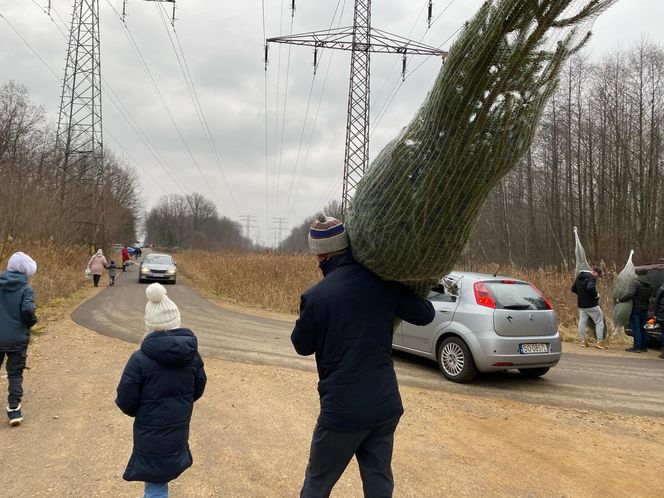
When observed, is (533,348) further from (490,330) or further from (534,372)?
(534,372)

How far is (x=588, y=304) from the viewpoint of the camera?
34.2 ft

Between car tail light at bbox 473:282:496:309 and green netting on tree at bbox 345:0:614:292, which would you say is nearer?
green netting on tree at bbox 345:0:614:292

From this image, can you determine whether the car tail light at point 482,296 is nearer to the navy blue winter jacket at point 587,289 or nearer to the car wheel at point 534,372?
the car wheel at point 534,372

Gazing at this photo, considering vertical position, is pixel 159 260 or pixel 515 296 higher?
pixel 515 296

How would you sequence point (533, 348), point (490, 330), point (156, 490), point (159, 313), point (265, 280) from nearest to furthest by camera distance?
point (156, 490) → point (159, 313) → point (490, 330) → point (533, 348) → point (265, 280)

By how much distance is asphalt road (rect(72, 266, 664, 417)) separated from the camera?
643 cm

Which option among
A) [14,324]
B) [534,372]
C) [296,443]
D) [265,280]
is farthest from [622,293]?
[265,280]

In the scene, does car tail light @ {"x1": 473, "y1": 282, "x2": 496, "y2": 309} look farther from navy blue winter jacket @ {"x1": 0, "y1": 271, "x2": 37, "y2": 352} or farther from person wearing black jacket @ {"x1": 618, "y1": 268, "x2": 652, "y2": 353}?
navy blue winter jacket @ {"x1": 0, "y1": 271, "x2": 37, "y2": 352}

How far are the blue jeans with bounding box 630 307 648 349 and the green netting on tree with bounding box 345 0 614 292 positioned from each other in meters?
10.2

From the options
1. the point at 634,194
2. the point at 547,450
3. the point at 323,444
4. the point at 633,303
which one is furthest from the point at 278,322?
the point at 634,194

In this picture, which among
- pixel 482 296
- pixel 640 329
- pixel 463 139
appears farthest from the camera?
pixel 640 329

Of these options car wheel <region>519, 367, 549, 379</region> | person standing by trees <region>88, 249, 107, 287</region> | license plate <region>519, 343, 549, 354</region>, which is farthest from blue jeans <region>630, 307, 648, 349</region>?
person standing by trees <region>88, 249, 107, 287</region>

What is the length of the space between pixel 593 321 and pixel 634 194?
69.1ft

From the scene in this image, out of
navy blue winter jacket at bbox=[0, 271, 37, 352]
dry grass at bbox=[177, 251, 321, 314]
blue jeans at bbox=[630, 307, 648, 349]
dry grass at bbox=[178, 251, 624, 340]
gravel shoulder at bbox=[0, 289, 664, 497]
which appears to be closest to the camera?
gravel shoulder at bbox=[0, 289, 664, 497]
